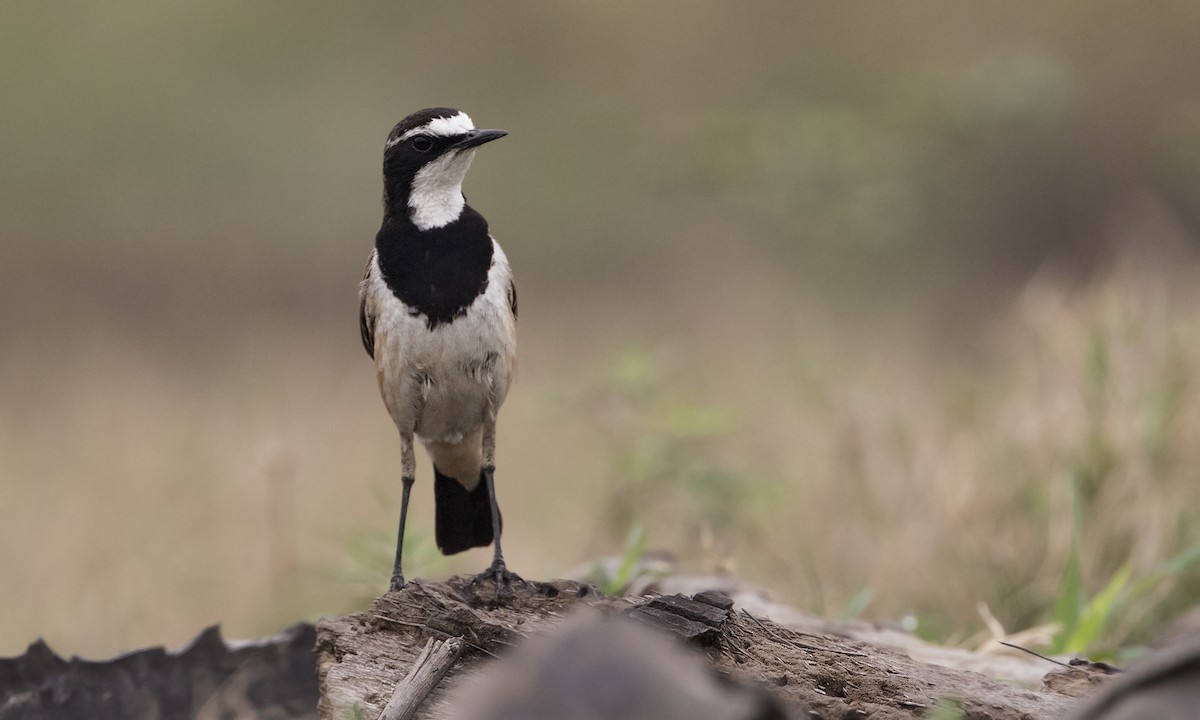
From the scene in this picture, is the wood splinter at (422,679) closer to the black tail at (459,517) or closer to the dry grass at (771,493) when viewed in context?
the black tail at (459,517)

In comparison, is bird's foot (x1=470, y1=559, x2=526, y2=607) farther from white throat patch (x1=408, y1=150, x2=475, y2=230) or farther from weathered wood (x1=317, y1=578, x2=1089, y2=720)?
white throat patch (x1=408, y1=150, x2=475, y2=230)

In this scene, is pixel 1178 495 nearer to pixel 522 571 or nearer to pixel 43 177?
pixel 522 571

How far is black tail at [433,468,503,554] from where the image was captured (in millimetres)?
5238

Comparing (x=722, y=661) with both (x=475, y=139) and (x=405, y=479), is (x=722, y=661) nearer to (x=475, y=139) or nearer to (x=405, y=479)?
(x=405, y=479)

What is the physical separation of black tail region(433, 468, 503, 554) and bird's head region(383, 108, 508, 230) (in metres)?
1.07

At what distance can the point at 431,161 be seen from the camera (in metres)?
4.55

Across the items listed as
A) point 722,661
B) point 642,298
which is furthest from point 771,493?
→ point 642,298

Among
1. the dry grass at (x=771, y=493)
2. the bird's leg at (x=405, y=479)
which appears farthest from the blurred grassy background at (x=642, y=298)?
the bird's leg at (x=405, y=479)

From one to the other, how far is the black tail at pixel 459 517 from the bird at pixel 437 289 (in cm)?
49

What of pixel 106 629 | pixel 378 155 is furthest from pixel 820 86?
pixel 106 629

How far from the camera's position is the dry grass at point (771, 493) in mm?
6246

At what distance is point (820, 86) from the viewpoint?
16.3m

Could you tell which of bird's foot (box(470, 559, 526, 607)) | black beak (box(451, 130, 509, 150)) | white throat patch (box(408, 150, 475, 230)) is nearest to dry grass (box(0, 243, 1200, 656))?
bird's foot (box(470, 559, 526, 607))

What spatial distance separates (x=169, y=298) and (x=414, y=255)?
11.0 meters
